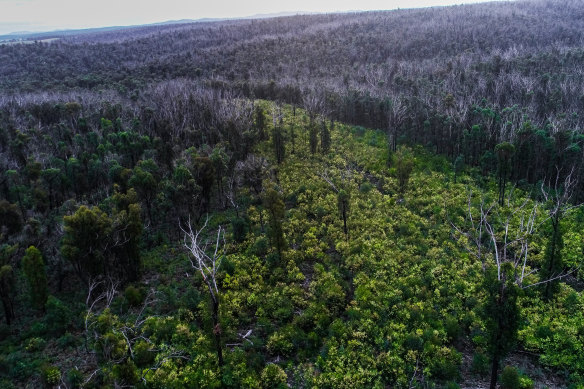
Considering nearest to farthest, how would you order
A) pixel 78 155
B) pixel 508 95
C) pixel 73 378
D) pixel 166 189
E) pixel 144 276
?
pixel 73 378
pixel 144 276
pixel 166 189
pixel 78 155
pixel 508 95

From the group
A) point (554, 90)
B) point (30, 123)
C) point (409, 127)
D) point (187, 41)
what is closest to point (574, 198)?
point (409, 127)

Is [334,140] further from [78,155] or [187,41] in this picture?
[187,41]

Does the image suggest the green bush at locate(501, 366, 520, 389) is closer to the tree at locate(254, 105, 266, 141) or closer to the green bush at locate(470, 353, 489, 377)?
the green bush at locate(470, 353, 489, 377)

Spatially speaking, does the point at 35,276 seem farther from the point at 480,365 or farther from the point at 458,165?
the point at 458,165

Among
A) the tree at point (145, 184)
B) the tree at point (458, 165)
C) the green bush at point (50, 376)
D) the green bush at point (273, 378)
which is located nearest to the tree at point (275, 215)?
the green bush at point (273, 378)

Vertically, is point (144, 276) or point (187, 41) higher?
point (187, 41)

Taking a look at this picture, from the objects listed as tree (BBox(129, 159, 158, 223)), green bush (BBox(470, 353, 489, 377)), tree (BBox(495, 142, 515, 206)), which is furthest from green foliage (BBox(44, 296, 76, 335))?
tree (BBox(495, 142, 515, 206))

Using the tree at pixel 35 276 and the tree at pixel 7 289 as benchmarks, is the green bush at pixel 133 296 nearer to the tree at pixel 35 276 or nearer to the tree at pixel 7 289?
the tree at pixel 35 276
